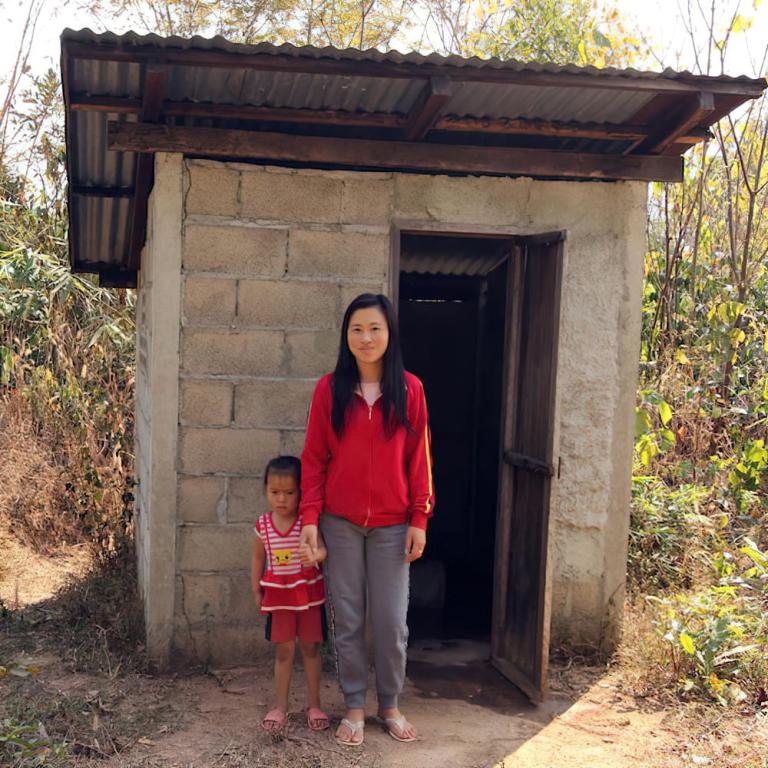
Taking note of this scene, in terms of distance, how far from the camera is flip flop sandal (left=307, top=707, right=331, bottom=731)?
4055 mm

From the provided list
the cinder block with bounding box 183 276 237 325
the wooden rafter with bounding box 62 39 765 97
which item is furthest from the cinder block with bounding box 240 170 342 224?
the wooden rafter with bounding box 62 39 765 97

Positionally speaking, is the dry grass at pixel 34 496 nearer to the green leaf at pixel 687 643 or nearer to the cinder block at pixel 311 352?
the cinder block at pixel 311 352

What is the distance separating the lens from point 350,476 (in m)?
3.83

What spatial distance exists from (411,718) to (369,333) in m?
1.90

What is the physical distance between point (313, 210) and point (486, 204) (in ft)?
3.05

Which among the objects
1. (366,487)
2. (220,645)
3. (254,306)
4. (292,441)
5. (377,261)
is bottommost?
(220,645)

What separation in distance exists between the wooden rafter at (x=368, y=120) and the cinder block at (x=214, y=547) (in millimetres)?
2076

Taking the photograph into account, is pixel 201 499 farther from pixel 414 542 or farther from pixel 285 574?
pixel 414 542

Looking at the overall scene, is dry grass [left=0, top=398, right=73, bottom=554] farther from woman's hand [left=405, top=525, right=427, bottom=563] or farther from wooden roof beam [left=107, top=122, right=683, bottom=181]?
woman's hand [left=405, top=525, right=427, bottom=563]

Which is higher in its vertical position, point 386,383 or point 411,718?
point 386,383

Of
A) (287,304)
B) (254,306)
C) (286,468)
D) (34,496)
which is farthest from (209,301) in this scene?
(34,496)

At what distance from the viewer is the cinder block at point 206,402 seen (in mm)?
4590

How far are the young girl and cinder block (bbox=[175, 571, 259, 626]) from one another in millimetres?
628

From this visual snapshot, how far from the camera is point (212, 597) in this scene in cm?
467
